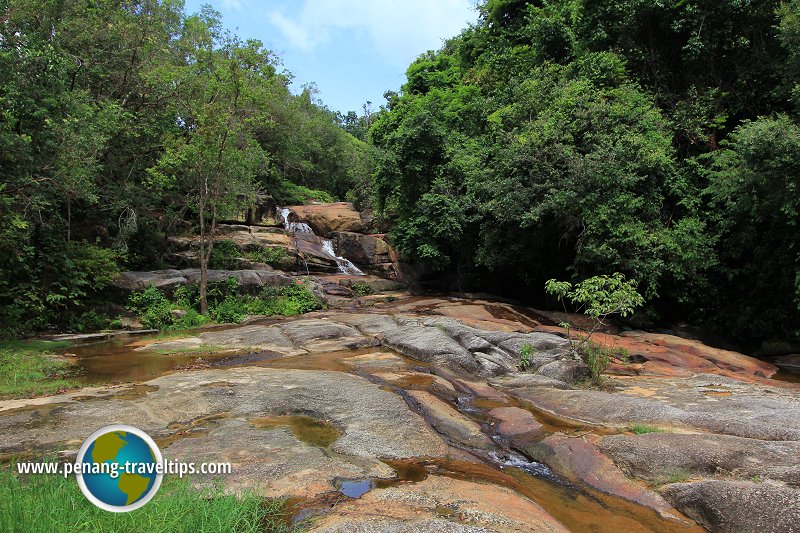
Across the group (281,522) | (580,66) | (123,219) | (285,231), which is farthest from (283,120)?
(281,522)

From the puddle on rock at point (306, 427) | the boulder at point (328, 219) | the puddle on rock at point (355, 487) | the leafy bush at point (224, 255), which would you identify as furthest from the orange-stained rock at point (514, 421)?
the boulder at point (328, 219)

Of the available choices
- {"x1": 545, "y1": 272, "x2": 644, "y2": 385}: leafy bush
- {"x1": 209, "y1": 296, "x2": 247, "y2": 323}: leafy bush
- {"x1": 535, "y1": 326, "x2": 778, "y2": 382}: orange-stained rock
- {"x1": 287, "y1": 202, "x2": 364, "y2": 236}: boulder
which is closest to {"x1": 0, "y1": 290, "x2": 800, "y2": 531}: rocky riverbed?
{"x1": 545, "y1": 272, "x2": 644, "y2": 385}: leafy bush

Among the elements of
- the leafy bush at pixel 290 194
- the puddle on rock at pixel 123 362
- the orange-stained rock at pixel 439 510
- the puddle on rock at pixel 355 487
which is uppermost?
the leafy bush at pixel 290 194

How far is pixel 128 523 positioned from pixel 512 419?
5203mm

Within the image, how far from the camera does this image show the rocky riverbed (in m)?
4.00

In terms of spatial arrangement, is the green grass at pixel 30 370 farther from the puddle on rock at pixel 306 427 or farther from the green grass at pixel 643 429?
the green grass at pixel 643 429

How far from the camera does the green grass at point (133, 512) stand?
269 centimetres

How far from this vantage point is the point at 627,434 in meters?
5.83

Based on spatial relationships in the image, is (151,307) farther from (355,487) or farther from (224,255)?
(355,487)

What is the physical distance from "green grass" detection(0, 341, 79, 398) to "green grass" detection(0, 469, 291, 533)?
4842mm

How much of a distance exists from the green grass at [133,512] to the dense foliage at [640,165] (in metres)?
14.3

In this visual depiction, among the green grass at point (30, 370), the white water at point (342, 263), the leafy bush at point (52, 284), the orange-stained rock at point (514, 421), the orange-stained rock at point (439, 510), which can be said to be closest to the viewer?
the orange-stained rock at point (439, 510)

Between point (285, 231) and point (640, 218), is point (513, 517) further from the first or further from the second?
point (285, 231)

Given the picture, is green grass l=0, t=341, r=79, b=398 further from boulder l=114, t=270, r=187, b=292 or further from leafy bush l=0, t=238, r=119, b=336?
boulder l=114, t=270, r=187, b=292
